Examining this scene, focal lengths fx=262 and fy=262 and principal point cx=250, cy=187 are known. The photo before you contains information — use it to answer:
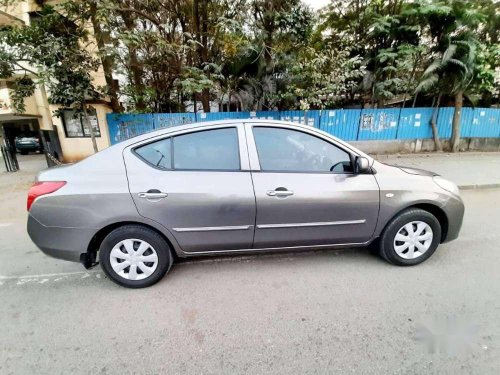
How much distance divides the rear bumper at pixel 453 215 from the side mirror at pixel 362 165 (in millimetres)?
1049

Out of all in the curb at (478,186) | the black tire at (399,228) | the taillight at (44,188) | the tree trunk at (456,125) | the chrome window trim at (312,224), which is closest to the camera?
the taillight at (44,188)

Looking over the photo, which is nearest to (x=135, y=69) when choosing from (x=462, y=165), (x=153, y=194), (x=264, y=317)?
(x=153, y=194)

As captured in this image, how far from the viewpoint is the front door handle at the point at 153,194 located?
2393 millimetres

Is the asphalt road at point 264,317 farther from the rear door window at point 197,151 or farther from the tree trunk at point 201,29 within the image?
the tree trunk at point 201,29

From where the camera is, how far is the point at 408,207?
279cm

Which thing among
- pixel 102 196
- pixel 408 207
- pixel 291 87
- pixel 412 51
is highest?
pixel 412 51

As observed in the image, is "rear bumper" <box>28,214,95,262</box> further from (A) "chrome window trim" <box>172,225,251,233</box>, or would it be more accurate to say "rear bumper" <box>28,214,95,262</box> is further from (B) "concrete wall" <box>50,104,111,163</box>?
(B) "concrete wall" <box>50,104,111,163</box>

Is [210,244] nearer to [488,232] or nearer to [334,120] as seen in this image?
[488,232]

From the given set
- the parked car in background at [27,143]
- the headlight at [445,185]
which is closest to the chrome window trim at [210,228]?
the headlight at [445,185]

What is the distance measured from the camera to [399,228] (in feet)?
9.21

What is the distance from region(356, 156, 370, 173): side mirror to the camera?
254 centimetres

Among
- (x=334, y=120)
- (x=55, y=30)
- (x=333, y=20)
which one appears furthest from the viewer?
(x=333, y=20)

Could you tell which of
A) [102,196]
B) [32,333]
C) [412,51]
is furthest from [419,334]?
[412,51]

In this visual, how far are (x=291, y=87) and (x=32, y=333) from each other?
8.69m
